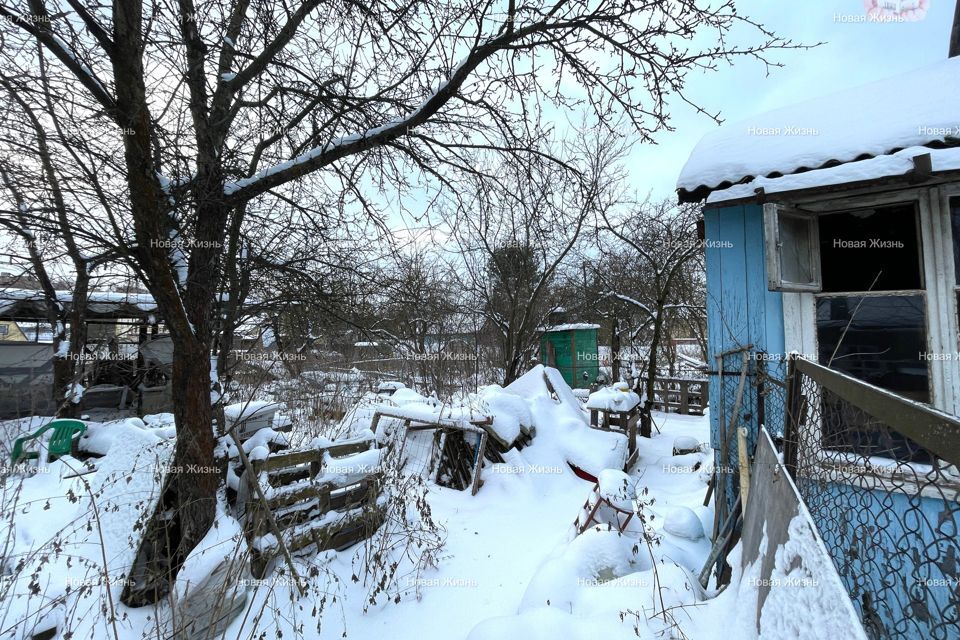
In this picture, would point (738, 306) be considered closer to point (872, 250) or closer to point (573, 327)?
point (872, 250)

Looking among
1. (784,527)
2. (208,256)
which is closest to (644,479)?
(784,527)

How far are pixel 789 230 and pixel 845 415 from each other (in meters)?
1.69

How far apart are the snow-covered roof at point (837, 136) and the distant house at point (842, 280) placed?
13 mm

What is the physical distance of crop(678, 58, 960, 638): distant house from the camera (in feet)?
8.83

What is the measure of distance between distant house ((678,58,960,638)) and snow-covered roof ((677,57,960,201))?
0.5 inches

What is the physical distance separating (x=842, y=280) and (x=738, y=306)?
0.75 meters

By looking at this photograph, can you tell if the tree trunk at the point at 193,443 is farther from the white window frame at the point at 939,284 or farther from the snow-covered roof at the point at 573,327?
the snow-covered roof at the point at 573,327

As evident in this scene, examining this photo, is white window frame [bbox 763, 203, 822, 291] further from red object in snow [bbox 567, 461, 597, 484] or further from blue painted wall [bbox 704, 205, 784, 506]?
red object in snow [bbox 567, 461, 597, 484]

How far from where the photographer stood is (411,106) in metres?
3.82

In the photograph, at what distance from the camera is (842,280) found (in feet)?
11.1

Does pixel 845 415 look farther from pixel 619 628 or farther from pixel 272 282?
pixel 272 282

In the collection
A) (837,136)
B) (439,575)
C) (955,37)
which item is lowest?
(439,575)

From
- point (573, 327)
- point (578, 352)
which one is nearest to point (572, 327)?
point (573, 327)

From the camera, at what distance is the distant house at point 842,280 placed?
2691mm
